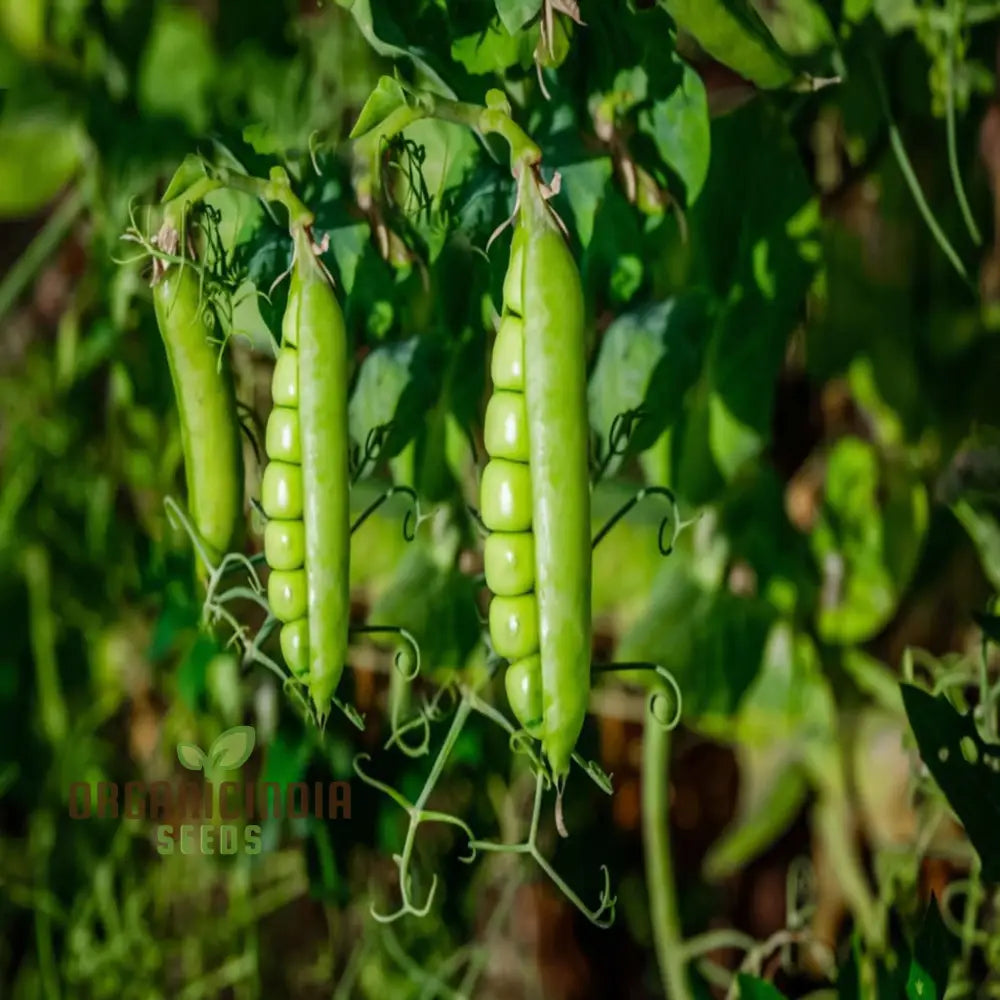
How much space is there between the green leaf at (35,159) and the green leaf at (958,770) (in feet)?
2.27

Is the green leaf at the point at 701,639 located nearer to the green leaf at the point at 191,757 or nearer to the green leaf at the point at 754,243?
the green leaf at the point at 754,243

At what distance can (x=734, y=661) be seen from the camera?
692 mm

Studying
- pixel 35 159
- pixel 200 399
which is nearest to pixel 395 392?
pixel 200 399

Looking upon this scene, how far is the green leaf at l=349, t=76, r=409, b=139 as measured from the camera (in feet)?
1.28

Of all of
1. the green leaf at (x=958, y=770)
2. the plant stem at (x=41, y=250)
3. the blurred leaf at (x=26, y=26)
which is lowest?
the green leaf at (x=958, y=770)

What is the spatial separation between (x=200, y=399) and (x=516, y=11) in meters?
0.16

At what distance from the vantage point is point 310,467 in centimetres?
37

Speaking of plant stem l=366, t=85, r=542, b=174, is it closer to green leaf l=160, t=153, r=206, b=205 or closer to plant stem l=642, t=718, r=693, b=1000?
green leaf l=160, t=153, r=206, b=205

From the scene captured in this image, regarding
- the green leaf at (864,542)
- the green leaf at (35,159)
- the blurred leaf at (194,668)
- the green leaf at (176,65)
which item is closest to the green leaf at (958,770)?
the green leaf at (864,542)

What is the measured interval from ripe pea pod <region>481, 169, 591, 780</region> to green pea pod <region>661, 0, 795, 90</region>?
131 mm

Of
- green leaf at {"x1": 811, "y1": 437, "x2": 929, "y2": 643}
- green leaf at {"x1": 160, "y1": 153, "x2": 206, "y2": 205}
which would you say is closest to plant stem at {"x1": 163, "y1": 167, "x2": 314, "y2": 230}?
green leaf at {"x1": 160, "y1": 153, "x2": 206, "y2": 205}

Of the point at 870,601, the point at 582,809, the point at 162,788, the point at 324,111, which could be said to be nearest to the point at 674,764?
the point at 582,809

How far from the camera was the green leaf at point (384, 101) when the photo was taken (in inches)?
15.4

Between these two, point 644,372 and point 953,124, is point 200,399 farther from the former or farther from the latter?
point 953,124
